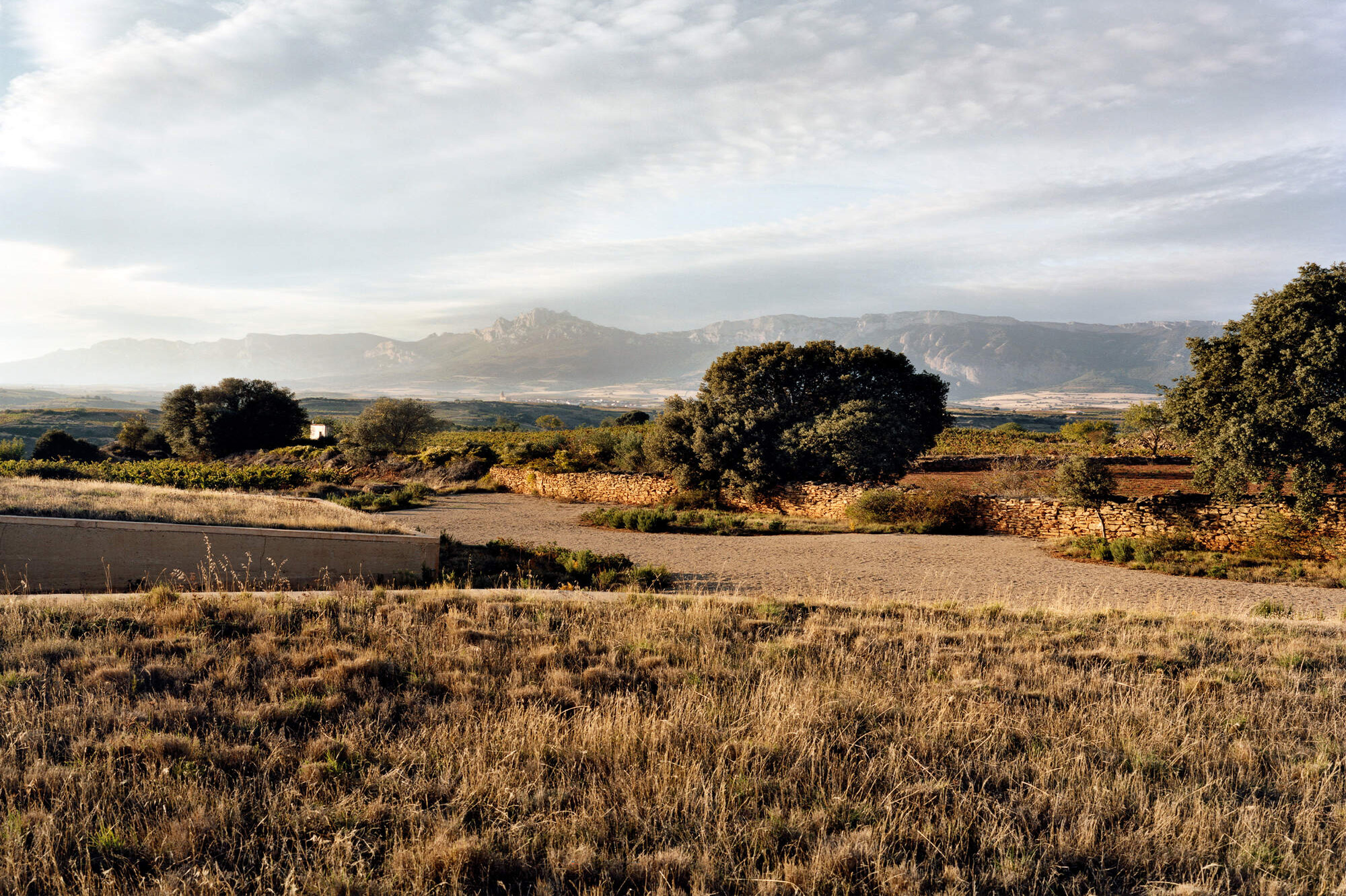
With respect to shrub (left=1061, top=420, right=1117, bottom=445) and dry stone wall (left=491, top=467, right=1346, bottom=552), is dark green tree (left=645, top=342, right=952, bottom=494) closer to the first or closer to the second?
dry stone wall (left=491, top=467, right=1346, bottom=552)

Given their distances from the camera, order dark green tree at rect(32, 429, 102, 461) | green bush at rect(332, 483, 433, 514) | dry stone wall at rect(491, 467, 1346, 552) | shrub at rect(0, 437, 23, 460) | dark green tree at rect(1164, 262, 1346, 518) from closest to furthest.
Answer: dark green tree at rect(1164, 262, 1346, 518) → dry stone wall at rect(491, 467, 1346, 552) → green bush at rect(332, 483, 433, 514) → shrub at rect(0, 437, 23, 460) → dark green tree at rect(32, 429, 102, 461)

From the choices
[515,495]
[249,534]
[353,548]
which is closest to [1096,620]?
[353,548]

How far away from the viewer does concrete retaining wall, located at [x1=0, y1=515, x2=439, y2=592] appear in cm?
932

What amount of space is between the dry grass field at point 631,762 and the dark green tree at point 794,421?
15251 millimetres

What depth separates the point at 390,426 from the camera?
3784 centimetres

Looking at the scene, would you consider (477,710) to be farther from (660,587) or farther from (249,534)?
(249,534)

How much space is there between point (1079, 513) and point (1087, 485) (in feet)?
3.22

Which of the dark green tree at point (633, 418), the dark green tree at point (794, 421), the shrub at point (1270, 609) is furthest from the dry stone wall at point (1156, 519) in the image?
the dark green tree at point (633, 418)

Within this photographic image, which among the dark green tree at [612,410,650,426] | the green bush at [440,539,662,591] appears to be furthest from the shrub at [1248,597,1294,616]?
the dark green tree at [612,410,650,426]

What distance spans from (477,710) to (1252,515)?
16.7m

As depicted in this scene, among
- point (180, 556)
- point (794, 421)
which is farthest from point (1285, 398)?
point (180, 556)

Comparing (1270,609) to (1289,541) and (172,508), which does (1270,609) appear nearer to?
(1289,541)

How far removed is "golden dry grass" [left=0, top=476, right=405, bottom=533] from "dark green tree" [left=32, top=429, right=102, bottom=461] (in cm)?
2359

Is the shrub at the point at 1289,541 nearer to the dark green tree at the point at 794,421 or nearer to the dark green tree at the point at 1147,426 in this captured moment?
the dark green tree at the point at 794,421
